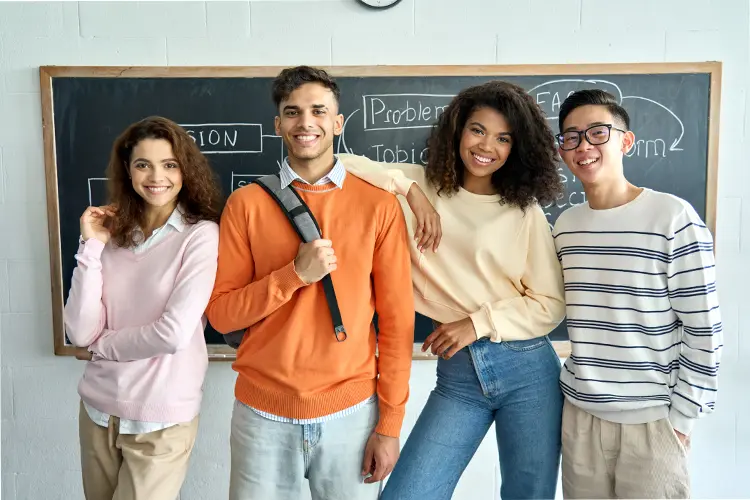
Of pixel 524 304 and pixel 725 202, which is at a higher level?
pixel 725 202

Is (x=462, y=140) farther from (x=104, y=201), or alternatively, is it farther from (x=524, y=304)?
(x=104, y=201)

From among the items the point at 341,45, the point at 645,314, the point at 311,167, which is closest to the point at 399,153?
the point at 341,45

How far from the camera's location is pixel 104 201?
2.25m

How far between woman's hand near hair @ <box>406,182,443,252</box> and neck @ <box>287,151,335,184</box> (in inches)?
10.1

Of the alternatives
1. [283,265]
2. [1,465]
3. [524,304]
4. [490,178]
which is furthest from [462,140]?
[1,465]

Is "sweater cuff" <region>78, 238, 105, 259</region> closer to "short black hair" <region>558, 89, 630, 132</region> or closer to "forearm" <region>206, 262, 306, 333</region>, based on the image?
"forearm" <region>206, 262, 306, 333</region>

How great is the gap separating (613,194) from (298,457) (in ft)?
3.72

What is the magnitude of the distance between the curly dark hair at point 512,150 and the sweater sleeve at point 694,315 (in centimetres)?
39

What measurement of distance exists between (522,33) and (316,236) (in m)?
1.44

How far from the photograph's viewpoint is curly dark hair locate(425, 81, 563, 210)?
5.08ft

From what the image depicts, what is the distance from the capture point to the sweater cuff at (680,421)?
1366mm

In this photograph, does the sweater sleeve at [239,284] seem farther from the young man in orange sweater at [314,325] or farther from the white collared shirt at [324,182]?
the white collared shirt at [324,182]

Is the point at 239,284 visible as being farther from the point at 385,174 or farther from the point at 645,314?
the point at 645,314

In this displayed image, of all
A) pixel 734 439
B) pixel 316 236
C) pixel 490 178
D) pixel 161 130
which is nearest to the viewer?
pixel 316 236
